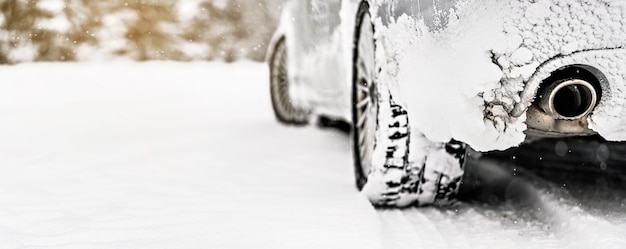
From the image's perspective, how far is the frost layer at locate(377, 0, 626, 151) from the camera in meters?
2.12

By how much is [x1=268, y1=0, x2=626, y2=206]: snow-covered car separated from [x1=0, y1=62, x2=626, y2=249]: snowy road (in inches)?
9.9

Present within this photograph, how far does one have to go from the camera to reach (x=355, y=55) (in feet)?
10.9

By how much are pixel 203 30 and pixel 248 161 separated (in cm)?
1430

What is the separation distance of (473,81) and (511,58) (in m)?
0.14

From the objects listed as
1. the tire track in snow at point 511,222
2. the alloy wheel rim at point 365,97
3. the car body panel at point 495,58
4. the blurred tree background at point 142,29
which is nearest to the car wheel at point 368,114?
the alloy wheel rim at point 365,97

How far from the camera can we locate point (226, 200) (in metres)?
3.09

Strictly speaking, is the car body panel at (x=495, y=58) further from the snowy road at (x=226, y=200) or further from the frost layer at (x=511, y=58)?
the snowy road at (x=226, y=200)

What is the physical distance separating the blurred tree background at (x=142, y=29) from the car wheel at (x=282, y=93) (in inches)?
304

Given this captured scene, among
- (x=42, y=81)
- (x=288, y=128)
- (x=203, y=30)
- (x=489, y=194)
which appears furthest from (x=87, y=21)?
(x=489, y=194)

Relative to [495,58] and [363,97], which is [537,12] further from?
[363,97]

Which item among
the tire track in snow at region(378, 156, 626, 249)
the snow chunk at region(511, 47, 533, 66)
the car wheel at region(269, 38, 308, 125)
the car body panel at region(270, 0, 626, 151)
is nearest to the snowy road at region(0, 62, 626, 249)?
the tire track in snow at region(378, 156, 626, 249)

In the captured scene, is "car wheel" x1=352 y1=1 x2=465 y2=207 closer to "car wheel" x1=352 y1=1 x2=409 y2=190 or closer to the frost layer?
"car wheel" x1=352 y1=1 x2=409 y2=190

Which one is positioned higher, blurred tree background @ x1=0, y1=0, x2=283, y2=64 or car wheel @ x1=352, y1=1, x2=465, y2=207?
blurred tree background @ x1=0, y1=0, x2=283, y2=64

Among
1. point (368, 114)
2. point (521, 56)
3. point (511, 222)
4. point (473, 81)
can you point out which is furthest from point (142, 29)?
point (521, 56)
